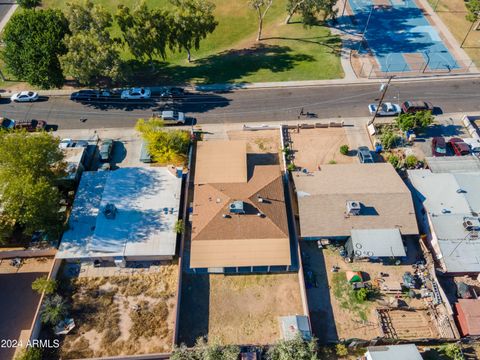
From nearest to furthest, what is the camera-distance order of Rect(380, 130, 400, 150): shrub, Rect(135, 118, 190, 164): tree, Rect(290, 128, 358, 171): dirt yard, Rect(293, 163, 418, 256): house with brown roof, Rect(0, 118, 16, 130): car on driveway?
Rect(293, 163, 418, 256): house with brown roof, Rect(135, 118, 190, 164): tree, Rect(290, 128, 358, 171): dirt yard, Rect(380, 130, 400, 150): shrub, Rect(0, 118, 16, 130): car on driveway

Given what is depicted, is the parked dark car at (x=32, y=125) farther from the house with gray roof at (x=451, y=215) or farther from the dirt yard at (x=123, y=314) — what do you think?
the house with gray roof at (x=451, y=215)

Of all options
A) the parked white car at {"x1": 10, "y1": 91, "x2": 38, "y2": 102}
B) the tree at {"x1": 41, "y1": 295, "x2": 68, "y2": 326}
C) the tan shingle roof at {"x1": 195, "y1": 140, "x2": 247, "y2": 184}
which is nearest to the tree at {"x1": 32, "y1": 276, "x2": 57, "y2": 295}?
the tree at {"x1": 41, "y1": 295, "x2": 68, "y2": 326}

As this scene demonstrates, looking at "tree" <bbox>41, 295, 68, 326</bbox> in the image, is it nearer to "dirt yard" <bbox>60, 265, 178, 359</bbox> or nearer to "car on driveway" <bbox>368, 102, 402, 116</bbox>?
"dirt yard" <bbox>60, 265, 178, 359</bbox>

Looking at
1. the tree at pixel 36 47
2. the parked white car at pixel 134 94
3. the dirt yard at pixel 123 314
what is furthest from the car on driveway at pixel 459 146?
the tree at pixel 36 47

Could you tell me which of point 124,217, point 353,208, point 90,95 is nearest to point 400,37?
point 353,208

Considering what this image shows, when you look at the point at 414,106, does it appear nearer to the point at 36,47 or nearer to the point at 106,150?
the point at 106,150
